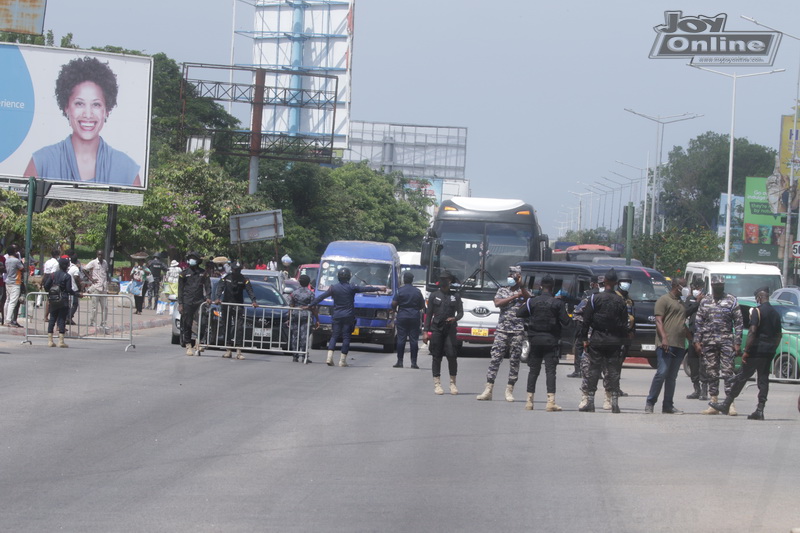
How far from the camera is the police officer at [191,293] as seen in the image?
18781mm

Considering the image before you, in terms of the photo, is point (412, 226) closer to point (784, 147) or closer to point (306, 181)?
point (306, 181)

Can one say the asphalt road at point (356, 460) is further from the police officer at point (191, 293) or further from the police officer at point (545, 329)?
the police officer at point (191, 293)

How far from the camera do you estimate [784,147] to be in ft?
163

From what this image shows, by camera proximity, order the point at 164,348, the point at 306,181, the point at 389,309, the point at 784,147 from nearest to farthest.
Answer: the point at 164,348, the point at 389,309, the point at 784,147, the point at 306,181

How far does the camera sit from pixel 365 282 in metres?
24.9

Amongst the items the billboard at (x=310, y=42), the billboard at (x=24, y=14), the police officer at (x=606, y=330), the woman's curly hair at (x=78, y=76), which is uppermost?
the billboard at (x=310, y=42)

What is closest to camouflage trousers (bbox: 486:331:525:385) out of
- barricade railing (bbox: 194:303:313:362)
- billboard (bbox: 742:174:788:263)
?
barricade railing (bbox: 194:303:313:362)

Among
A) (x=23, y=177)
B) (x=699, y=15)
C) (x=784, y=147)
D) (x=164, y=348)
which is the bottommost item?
(x=164, y=348)

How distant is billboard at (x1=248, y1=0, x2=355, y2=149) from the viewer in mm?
66250

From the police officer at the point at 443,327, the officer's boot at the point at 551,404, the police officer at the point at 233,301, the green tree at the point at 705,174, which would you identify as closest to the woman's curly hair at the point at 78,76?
the police officer at the point at 233,301

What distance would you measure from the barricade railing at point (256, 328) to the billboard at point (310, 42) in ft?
144

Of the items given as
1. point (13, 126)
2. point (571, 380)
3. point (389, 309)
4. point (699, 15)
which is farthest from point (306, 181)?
point (571, 380)

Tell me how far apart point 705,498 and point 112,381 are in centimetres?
853

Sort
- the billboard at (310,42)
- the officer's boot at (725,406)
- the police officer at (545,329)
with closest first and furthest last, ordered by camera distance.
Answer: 1. the police officer at (545,329)
2. the officer's boot at (725,406)
3. the billboard at (310,42)
